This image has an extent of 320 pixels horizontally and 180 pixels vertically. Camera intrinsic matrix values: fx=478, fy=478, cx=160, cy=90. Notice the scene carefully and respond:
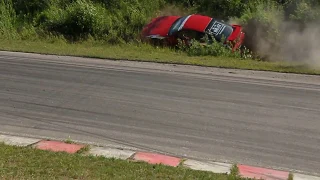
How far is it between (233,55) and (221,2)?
723 cm

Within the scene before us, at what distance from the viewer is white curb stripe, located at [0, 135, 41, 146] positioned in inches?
325

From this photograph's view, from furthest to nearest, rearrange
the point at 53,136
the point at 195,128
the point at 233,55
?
the point at 233,55 → the point at 195,128 → the point at 53,136

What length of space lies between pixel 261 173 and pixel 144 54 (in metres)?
13.0

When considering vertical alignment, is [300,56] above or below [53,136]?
below

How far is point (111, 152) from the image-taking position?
7941 mm

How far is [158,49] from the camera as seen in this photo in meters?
21.0

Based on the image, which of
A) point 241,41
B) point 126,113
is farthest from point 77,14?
point 126,113

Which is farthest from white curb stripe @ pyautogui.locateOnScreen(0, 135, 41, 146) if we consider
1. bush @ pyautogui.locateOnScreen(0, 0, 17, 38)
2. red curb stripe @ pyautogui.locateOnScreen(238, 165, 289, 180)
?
bush @ pyautogui.locateOnScreen(0, 0, 17, 38)

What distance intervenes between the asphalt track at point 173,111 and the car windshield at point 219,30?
4.84 m

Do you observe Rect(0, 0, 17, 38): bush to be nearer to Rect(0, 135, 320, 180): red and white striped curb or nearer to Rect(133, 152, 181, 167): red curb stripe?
Rect(0, 135, 320, 180): red and white striped curb

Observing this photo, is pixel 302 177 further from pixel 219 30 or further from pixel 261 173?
pixel 219 30

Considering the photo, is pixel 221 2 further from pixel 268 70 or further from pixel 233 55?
pixel 268 70

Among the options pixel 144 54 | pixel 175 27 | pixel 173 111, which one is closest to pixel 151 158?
pixel 173 111

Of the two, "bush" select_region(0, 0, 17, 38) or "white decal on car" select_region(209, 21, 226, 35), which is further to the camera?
"bush" select_region(0, 0, 17, 38)
